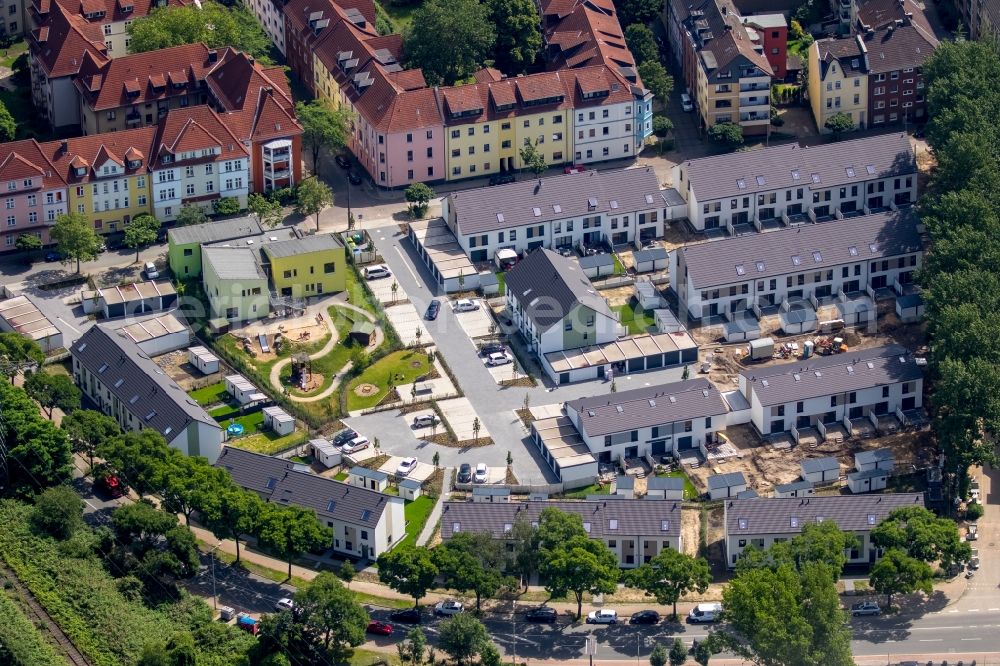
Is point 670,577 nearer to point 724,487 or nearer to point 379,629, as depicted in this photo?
point 724,487

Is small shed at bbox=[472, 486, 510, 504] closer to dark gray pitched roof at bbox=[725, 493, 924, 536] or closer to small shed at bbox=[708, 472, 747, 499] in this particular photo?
small shed at bbox=[708, 472, 747, 499]

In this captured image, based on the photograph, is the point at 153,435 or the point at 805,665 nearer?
the point at 805,665

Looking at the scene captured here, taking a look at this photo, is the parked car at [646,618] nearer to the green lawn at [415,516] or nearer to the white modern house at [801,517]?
the white modern house at [801,517]

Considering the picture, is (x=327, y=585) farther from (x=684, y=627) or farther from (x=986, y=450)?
(x=986, y=450)

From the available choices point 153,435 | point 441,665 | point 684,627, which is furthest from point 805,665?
point 153,435

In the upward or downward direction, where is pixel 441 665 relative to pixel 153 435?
downward

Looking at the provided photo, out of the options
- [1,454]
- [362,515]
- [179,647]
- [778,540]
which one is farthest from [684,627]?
[1,454]

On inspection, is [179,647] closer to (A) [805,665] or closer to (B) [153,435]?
(B) [153,435]
